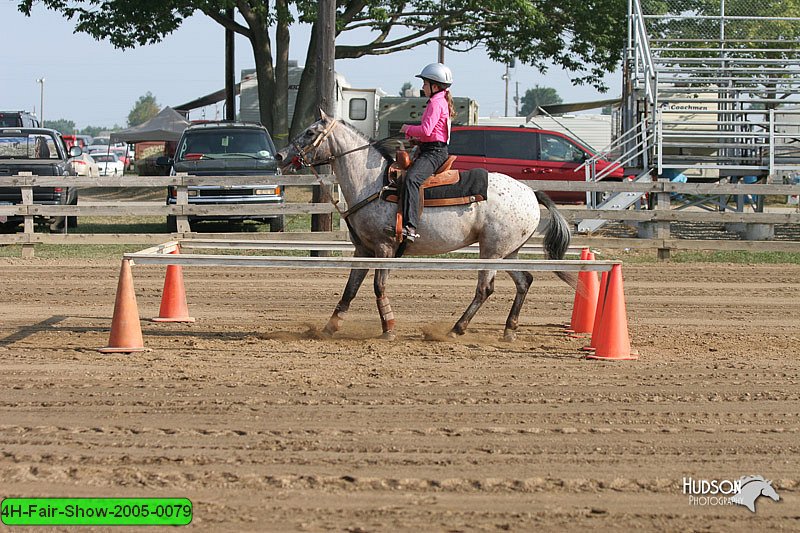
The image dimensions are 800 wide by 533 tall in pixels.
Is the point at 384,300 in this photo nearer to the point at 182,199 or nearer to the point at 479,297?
the point at 479,297

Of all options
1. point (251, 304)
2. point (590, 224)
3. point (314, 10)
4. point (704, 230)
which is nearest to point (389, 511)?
point (251, 304)

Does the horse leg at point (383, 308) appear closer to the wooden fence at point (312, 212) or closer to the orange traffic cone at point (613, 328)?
the orange traffic cone at point (613, 328)

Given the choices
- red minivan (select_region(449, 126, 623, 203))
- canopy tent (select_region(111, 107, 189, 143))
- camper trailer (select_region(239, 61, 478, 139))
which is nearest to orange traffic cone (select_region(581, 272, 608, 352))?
red minivan (select_region(449, 126, 623, 203))

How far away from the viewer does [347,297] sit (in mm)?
9711

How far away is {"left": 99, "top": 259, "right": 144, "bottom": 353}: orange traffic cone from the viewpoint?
8.89 m

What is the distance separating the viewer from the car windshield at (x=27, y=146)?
68.6ft

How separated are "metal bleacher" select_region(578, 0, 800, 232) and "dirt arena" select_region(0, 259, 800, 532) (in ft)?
32.6

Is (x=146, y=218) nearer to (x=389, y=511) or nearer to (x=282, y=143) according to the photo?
(x=282, y=143)

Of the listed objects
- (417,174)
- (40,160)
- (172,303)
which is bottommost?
(172,303)

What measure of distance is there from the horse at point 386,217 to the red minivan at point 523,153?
561 inches

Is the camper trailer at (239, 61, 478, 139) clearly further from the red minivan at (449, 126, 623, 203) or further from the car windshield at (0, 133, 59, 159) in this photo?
the car windshield at (0, 133, 59, 159)

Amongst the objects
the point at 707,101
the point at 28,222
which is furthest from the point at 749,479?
the point at 707,101

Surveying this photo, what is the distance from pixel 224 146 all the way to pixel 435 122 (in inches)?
473

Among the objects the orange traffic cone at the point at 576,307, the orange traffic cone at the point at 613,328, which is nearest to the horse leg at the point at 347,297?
the orange traffic cone at the point at 576,307
